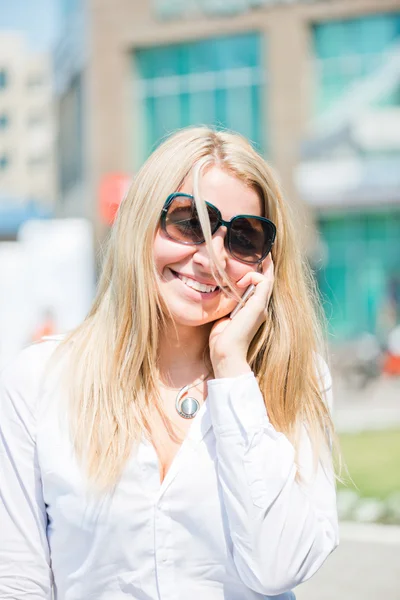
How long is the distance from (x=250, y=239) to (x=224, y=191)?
0.13 meters

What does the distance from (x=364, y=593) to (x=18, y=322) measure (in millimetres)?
10139

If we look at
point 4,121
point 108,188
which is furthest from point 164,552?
point 4,121

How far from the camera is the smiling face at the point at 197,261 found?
74.5 inches

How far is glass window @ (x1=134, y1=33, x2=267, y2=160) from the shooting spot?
69.2ft

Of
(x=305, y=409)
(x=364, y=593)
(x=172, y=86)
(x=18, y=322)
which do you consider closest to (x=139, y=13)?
(x=172, y=86)

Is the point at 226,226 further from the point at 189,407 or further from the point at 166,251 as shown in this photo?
the point at 189,407

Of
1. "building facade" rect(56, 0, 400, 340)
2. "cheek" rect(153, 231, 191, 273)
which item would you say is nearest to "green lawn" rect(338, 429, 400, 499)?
"cheek" rect(153, 231, 191, 273)

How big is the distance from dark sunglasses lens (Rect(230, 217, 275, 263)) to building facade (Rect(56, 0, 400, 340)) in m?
16.8

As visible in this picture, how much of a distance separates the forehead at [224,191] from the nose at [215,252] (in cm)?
4

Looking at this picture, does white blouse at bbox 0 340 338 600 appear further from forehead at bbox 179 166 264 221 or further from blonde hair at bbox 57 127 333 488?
forehead at bbox 179 166 264 221

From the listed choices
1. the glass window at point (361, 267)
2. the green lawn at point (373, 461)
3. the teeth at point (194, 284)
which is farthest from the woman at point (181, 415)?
the glass window at point (361, 267)

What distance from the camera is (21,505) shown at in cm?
179

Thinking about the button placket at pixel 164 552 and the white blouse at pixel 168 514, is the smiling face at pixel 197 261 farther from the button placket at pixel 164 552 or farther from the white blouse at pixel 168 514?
the button placket at pixel 164 552

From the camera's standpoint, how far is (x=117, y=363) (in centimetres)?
190
